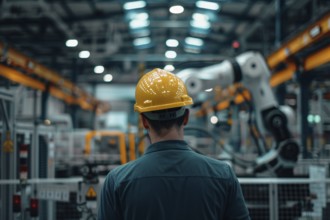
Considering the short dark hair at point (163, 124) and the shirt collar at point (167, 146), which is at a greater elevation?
the short dark hair at point (163, 124)

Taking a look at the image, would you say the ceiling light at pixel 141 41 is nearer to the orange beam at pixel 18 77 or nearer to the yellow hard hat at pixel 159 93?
the orange beam at pixel 18 77

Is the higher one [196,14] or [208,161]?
[196,14]

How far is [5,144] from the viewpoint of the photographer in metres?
4.70

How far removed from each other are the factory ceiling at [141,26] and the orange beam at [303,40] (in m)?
0.58

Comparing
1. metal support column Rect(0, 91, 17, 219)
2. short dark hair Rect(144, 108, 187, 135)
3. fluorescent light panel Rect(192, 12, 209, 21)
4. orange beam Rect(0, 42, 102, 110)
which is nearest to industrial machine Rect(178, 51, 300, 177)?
metal support column Rect(0, 91, 17, 219)

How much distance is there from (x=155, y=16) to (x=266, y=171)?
12.3m

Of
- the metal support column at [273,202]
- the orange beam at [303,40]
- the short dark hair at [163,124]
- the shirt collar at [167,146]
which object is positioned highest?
the orange beam at [303,40]

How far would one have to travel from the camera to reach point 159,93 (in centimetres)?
182

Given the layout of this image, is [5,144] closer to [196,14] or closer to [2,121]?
[2,121]

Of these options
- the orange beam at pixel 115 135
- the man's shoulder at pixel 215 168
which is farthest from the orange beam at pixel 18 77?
the man's shoulder at pixel 215 168

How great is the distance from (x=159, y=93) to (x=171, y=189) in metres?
0.40

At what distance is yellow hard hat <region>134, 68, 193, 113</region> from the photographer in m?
1.81

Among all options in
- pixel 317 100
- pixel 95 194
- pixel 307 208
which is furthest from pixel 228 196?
pixel 317 100

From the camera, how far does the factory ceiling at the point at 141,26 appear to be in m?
12.6
